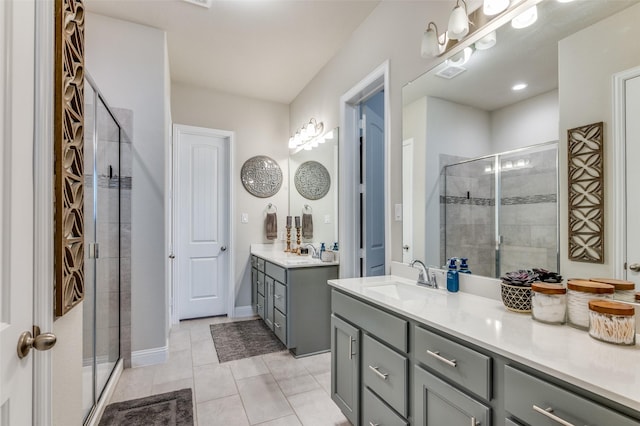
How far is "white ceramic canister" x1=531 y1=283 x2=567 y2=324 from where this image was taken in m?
1.10

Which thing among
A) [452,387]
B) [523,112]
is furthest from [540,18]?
[452,387]

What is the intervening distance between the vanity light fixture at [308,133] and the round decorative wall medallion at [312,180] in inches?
9.6

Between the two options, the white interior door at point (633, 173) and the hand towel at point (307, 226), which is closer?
the white interior door at point (633, 173)

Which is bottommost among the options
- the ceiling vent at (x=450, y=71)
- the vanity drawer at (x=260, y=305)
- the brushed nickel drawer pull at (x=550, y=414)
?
the vanity drawer at (x=260, y=305)

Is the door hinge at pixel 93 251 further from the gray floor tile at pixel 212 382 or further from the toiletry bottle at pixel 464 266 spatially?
the toiletry bottle at pixel 464 266

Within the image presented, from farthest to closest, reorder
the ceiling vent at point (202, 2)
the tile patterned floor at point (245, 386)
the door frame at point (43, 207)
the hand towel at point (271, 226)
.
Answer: the hand towel at point (271, 226), the ceiling vent at point (202, 2), the tile patterned floor at point (245, 386), the door frame at point (43, 207)

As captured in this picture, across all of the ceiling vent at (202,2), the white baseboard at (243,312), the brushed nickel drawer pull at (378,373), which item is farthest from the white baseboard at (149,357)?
the ceiling vent at (202,2)

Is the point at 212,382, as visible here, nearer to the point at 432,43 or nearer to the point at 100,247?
the point at 100,247

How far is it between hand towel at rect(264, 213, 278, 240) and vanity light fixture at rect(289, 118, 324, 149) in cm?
93

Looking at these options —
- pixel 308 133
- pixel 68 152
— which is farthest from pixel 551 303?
pixel 308 133

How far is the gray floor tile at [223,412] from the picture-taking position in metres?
1.84

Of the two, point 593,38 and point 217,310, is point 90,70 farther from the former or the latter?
point 593,38

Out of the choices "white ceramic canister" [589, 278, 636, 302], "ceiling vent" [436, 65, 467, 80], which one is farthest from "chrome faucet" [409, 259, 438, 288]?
"ceiling vent" [436, 65, 467, 80]

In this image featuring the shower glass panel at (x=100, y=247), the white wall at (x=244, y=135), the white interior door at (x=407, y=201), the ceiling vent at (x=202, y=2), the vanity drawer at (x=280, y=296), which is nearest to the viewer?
the shower glass panel at (x=100, y=247)
